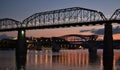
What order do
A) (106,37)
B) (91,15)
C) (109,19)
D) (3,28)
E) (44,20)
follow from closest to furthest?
(106,37) < (109,19) < (91,15) < (44,20) < (3,28)

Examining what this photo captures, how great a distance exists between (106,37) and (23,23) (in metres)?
56.0

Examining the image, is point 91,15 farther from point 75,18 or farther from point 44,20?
point 44,20

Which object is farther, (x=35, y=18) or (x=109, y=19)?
(x=35, y=18)

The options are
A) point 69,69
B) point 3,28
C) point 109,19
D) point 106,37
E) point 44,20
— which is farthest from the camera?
point 3,28

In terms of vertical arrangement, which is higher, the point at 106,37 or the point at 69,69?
the point at 106,37

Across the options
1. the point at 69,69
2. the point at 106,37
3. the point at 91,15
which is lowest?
the point at 69,69

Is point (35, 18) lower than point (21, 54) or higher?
higher

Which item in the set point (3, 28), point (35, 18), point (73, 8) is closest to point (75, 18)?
point (73, 8)

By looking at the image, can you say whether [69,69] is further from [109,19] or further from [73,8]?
[73,8]

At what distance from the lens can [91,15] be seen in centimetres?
12012

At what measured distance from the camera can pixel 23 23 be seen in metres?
144

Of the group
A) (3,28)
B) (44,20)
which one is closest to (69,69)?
(44,20)

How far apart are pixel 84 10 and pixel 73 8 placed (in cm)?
417

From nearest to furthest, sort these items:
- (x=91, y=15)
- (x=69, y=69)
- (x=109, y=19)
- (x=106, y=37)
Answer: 1. (x=69, y=69)
2. (x=106, y=37)
3. (x=109, y=19)
4. (x=91, y=15)
